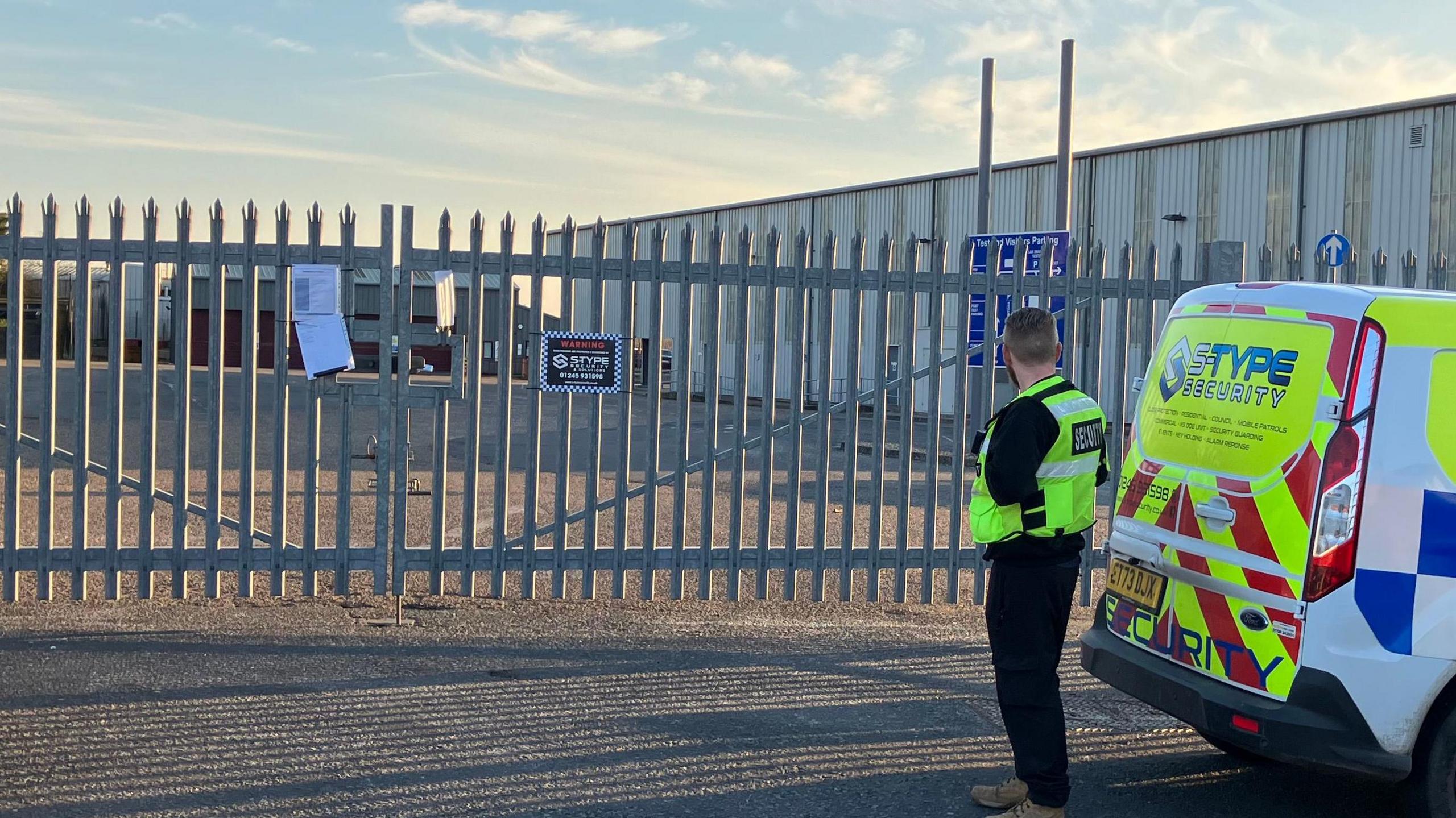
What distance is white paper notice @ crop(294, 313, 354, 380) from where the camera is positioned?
6.83 m

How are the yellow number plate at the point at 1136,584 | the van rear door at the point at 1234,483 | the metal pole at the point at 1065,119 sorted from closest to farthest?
the van rear door at the point at 1234,483, the yellow number plate at the point at 1136,584, the metal pole at the point at 1065,119

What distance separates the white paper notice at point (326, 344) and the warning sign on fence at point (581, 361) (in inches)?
40.1

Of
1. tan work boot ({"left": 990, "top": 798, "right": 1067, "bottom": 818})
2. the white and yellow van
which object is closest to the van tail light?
the white and yellow van

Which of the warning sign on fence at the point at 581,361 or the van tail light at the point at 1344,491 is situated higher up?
the warning sign on fence at the point at 581,361

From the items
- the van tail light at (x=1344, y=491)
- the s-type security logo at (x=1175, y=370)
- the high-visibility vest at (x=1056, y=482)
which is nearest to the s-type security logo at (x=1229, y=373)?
Result: the s-type security logo at (x=1175, y=370)

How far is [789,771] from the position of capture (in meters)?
5.14

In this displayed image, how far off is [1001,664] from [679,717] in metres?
1.77

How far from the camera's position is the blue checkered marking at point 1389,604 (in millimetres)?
4102

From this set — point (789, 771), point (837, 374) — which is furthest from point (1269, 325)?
point (837, 374)

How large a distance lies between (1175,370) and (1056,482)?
85 centimetres

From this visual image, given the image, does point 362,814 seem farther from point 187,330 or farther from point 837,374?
point 837,374

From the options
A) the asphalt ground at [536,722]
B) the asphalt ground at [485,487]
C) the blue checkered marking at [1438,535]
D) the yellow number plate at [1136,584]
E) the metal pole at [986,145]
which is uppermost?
the metal pole at [986,145]

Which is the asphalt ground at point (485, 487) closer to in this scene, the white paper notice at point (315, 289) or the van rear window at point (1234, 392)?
the white paper notice at point (315, 289)

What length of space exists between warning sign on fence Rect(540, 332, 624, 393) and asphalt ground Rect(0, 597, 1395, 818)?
4.55 ft
